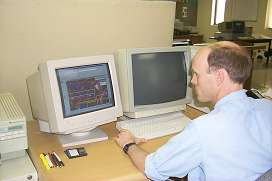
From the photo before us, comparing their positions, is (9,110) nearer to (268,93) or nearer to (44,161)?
(44,161)

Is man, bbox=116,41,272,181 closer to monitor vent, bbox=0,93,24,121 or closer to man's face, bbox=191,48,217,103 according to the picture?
man's face, bbox=191,48,217,103

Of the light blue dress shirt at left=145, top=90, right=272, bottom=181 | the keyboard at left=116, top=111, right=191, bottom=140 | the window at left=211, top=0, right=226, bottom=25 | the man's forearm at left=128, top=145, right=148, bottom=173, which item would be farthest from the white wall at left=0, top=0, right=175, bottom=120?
the window at left=211, top=0, right=226, bottom=25

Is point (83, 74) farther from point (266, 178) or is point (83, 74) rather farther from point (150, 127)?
point (266, 178)

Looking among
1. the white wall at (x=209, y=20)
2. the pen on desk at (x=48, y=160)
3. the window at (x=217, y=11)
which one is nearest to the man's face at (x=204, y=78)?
the pen on desk at (x=48, y=160)

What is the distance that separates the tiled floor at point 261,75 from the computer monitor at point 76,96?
13.9ft

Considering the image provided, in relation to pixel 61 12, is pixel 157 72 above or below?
below

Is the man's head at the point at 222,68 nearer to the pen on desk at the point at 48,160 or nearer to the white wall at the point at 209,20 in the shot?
the pen on desk at the point at 48,160

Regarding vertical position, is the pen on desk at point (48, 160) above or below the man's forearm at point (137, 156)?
below

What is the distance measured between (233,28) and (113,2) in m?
4.92

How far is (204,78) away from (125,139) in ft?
1.72

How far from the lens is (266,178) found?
947 millimetres

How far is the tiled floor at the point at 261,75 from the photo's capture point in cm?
571

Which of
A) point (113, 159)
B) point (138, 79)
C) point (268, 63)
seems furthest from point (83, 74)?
point (268, 63)

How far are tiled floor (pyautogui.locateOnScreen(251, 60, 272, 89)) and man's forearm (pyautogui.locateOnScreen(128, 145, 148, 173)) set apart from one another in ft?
14.4
